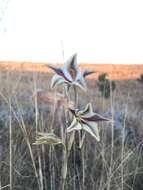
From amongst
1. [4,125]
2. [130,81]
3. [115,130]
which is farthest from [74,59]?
[130,81]

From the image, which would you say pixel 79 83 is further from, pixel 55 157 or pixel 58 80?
pixel 55 157

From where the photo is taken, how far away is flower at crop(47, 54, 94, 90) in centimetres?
105

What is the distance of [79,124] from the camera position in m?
1.03

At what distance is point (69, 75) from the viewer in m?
1.05

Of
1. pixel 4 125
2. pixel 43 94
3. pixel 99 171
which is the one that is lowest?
pixel 99 171

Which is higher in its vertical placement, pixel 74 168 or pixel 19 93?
pixel 19 93

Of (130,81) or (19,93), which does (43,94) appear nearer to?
(19,93)

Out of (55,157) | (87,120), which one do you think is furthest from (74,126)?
(55,157)

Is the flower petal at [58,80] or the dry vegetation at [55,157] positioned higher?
the flower petal at [58,80]

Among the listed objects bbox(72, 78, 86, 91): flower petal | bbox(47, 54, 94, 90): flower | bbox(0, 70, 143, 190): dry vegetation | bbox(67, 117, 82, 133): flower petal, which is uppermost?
bbox(47, 54, 94, 90): flower

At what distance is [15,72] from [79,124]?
1583mm

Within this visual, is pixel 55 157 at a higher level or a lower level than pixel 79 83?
lower

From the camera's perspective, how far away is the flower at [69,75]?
105cm

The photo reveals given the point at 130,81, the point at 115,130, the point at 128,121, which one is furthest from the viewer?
the point at 130,81
